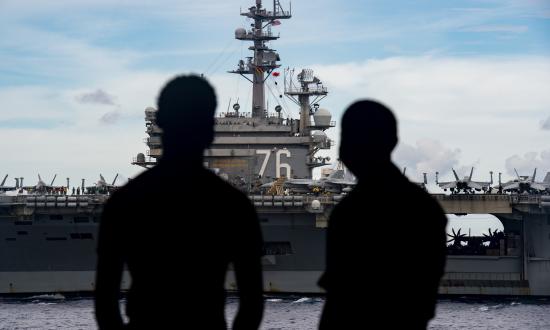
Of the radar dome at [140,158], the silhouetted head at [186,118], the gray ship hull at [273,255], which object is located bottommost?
the gray ship hull at [273,255]

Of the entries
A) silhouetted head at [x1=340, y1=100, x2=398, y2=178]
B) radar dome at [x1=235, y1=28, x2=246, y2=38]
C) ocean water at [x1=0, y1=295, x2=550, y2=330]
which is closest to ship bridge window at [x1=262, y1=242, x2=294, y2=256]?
ocean water at [x1=0, y1=295, x2=550, y2=330]

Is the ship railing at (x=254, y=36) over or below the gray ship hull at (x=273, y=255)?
over

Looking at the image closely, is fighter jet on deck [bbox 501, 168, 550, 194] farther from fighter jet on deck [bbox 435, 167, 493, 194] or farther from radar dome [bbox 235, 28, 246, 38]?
radar dome [bbox 235, 28, 246, 38]

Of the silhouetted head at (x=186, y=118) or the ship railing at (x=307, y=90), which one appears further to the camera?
the ship railing at (x=307, y=90)

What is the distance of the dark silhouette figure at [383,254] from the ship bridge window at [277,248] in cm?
3296

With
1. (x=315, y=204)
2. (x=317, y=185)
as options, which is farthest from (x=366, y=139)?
(x=317, y=185)

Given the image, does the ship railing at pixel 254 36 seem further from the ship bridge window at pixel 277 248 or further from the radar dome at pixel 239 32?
the ship bridge window at pixel 277 248

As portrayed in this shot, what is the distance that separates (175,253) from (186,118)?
462 millimetres

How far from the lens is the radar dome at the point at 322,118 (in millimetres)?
43375

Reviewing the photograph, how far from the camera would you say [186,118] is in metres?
3.37

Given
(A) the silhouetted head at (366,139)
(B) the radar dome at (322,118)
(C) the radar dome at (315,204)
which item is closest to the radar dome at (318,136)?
(B) the radar dome at (322,118)

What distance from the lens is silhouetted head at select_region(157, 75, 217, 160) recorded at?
3334 millimetres

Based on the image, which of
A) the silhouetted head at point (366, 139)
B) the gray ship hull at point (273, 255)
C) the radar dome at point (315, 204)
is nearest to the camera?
the silhouetted head at point (366, 139)

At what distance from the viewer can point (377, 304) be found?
3432 millimetres
